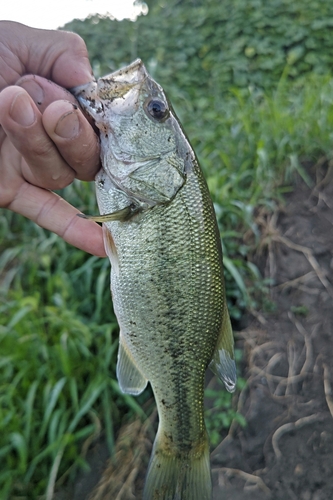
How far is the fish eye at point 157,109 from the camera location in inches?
61.8

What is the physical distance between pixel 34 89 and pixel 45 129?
0.20m

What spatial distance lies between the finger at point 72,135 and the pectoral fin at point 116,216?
0.23m

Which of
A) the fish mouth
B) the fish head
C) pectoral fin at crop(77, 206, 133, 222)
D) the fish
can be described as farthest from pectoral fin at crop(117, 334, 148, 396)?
the fish mouth

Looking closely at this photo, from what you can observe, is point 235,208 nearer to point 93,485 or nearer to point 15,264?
point 15,264

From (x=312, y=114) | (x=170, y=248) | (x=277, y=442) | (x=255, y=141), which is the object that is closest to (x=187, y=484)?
(x=170, y=248)

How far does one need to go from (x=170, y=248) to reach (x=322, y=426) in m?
1.62

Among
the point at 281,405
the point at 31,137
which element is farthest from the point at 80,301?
the point at 31,137

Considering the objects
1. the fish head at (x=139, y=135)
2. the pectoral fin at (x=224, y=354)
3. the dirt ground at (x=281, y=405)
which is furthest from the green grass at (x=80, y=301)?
the fish head at (x=139, y=135)

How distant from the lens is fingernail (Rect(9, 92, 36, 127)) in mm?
1349

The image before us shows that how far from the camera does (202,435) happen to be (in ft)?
5.36

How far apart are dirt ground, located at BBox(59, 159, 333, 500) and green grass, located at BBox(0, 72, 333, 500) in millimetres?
124

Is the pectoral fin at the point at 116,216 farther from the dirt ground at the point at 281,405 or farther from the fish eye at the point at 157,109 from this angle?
Answer: the dirt ground at the point at 281,405

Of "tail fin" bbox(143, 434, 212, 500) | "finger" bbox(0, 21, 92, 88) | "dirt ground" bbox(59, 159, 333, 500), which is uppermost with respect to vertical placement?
"finger" bbox(0, 21, 92, 88)

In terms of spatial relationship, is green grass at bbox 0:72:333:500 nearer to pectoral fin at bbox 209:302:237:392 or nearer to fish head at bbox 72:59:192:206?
pectoral fin at bbox 209:302:237:392
